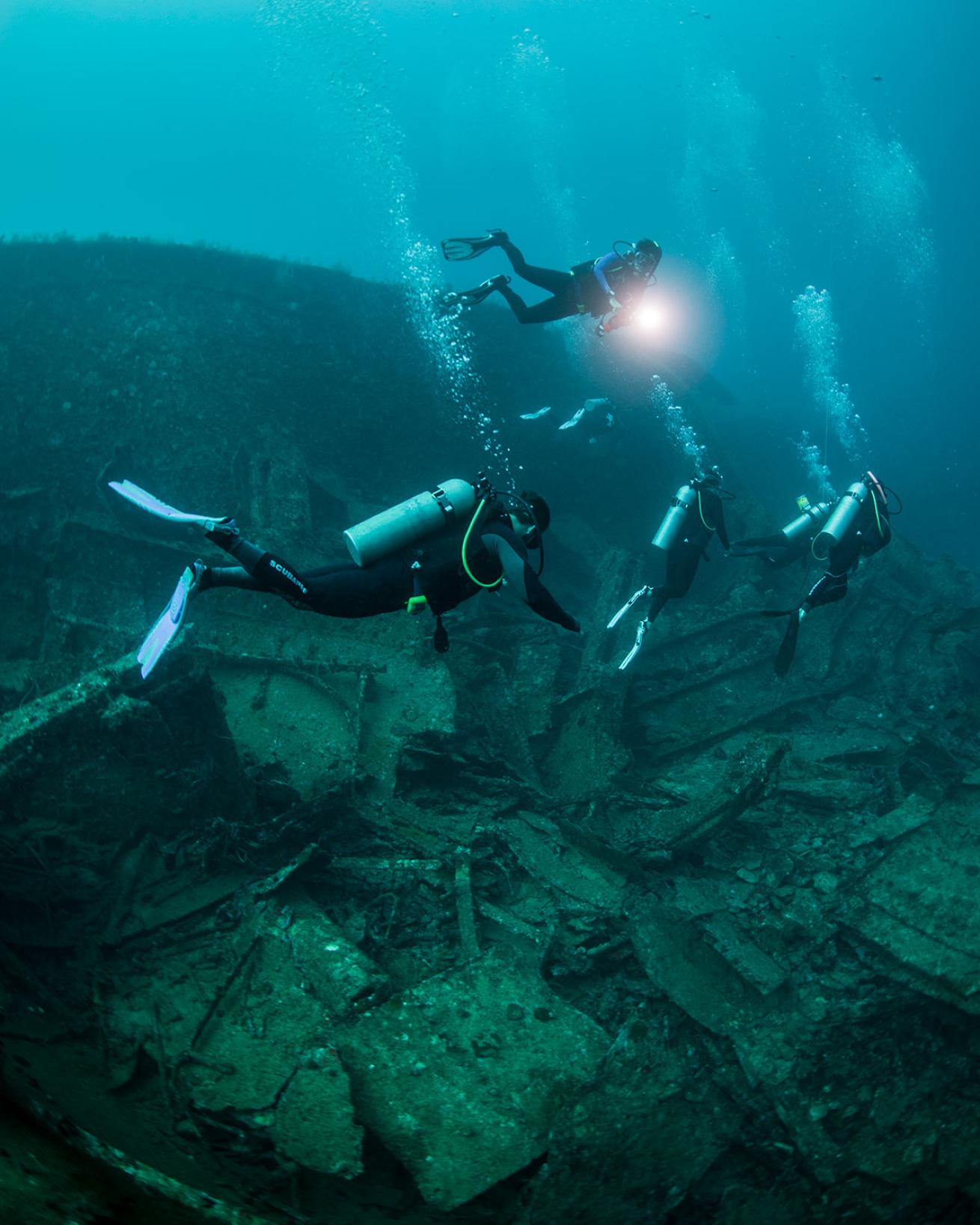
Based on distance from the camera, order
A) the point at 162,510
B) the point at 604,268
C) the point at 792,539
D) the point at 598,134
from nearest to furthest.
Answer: the point at 162,510
the point at 604,268
the point at 792,539
the point at 598,134

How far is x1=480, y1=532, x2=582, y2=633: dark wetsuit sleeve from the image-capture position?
5184 mm

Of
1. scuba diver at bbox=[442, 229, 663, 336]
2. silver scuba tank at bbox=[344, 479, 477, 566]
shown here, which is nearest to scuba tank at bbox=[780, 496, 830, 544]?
scuba diver at bbox=[442, 229, 663, 336]

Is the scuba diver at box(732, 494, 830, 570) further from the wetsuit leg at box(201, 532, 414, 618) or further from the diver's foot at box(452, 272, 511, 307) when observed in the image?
the wetsuit leg at box(201, 532, 414, 618)

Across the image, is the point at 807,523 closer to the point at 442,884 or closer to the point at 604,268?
the point at 604,268

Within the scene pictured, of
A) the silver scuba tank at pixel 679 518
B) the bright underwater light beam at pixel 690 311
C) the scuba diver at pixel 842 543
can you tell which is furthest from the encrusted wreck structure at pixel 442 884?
the bright underwater light beam at pixel 690 311

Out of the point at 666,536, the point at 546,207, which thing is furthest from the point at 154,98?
the point at 666,536

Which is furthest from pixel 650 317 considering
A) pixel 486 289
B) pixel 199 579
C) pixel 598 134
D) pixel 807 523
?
pixel 598 134

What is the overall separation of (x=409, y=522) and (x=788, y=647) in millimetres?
→ 6773

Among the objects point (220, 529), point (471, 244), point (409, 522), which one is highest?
point (471, 244)

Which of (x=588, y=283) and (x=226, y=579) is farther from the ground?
(x=588, y=283)

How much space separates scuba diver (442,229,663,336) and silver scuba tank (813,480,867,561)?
4.25 meters

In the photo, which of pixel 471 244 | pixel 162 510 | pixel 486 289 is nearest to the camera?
pixel 162 510

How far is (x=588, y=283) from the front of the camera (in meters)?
9.89

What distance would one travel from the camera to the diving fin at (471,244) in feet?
34.0
